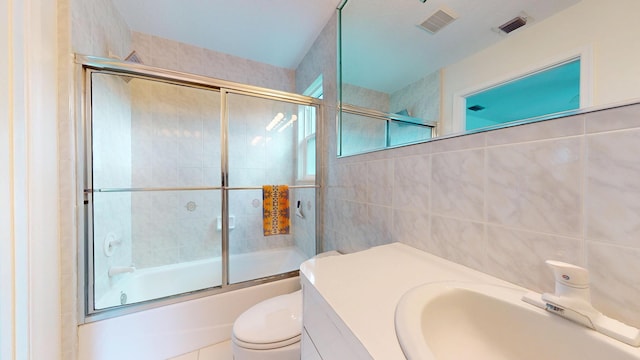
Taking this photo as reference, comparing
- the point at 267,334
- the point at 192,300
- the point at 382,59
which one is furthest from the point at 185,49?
the point at 267,334

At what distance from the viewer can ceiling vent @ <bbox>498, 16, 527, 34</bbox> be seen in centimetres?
58

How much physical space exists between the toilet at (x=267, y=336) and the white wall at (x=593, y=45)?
117 centimetres

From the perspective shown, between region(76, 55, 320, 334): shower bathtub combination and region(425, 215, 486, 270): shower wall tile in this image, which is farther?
region(76, 55, 320, 334): shower bathtub combination

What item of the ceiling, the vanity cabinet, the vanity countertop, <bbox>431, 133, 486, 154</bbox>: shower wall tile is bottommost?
the vanity cabinet

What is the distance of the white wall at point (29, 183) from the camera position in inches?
28.1

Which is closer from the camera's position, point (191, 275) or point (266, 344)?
point (266, 344)

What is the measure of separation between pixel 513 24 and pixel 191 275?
2.42 m

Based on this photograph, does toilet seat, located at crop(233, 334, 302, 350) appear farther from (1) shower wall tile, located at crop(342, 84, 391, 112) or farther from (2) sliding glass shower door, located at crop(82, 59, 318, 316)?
(1) shower wall tile, located at crop(342, 84, 391, 112)

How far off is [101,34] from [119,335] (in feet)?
5.82

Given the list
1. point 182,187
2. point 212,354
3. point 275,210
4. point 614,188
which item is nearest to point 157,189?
point 182,187

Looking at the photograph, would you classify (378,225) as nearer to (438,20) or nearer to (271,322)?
(271,322)

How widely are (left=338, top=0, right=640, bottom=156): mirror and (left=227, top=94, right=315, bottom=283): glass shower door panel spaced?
2.69 ft

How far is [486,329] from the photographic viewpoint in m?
0.47

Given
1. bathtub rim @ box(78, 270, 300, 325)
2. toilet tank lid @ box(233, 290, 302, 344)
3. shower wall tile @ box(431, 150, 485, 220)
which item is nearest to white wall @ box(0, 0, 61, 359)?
bathtub rim @ box(78, 270, 300, 325)
